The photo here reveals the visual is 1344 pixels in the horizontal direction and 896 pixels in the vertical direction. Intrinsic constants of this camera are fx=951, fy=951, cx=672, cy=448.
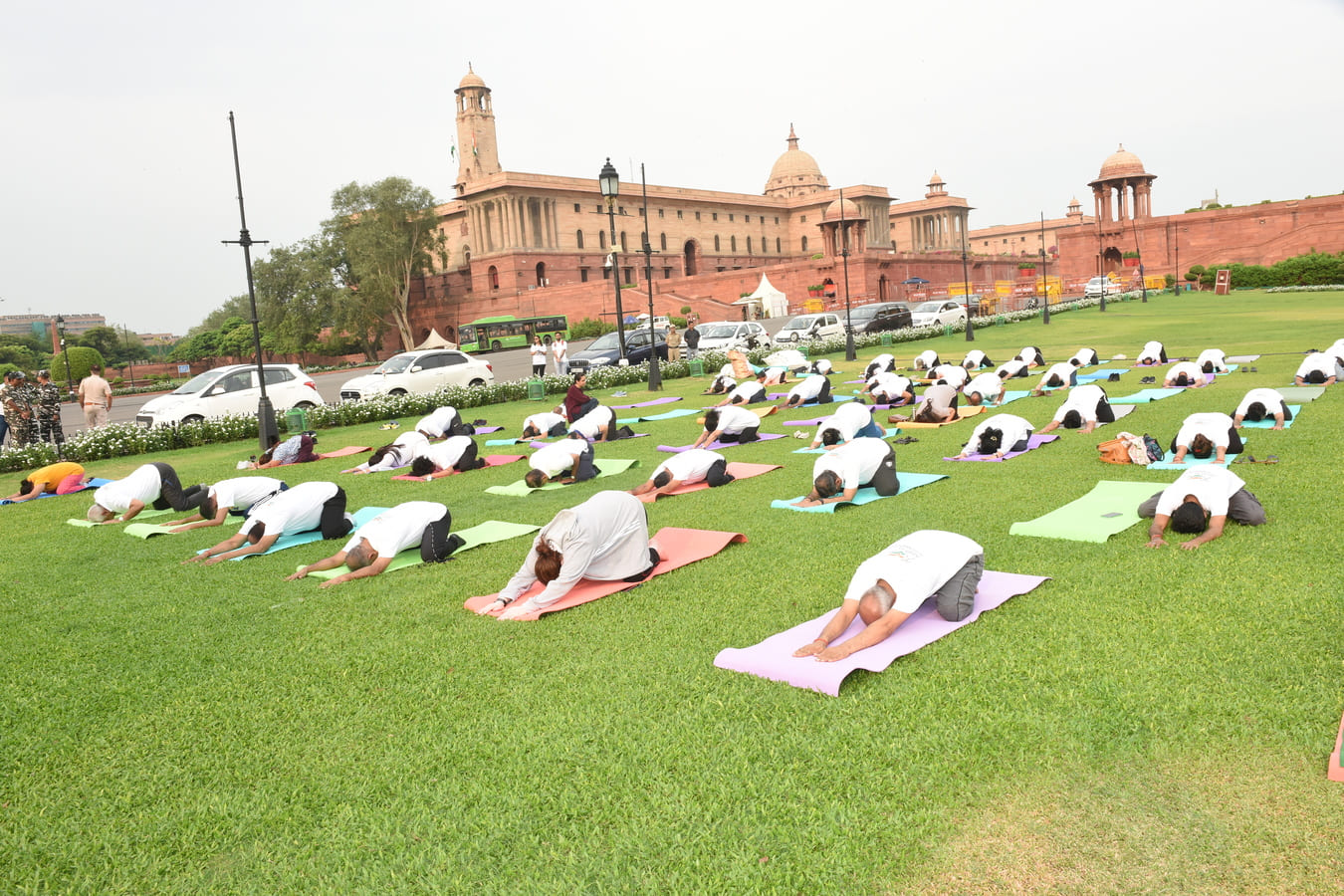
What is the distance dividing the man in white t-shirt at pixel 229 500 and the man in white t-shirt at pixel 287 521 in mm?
914

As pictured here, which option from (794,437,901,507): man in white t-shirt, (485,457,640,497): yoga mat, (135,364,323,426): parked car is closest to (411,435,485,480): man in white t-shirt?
(485,457,640,497): yoga mat

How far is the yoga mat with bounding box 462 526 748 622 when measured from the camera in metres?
6.52

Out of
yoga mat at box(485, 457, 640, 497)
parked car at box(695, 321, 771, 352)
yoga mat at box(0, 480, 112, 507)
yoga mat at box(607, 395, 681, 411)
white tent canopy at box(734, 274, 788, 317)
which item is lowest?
yoga mat at box(485, 457, 640, 497)

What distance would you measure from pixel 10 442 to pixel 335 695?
14.7 meters

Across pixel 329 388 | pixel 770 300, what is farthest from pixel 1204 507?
pixel 770 300

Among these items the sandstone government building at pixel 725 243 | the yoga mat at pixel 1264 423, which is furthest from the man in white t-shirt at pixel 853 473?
the sandstone government building at pixel 725 243

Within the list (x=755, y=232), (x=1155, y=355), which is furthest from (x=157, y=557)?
(x=755, y=232)

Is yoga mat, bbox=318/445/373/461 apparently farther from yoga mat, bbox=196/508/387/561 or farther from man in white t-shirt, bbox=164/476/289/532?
yoga mat, bbox=196/508/387/561

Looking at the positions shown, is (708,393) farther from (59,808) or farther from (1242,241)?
(1242,241)

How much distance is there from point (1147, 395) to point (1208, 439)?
623 cm

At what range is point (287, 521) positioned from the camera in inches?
337

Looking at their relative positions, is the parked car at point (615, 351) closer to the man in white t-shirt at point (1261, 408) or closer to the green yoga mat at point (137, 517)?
the green yoga mat at point (137, 517)

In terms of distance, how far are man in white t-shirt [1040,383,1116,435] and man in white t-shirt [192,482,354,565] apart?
8611 mm

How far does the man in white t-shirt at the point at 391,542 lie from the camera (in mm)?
7543
